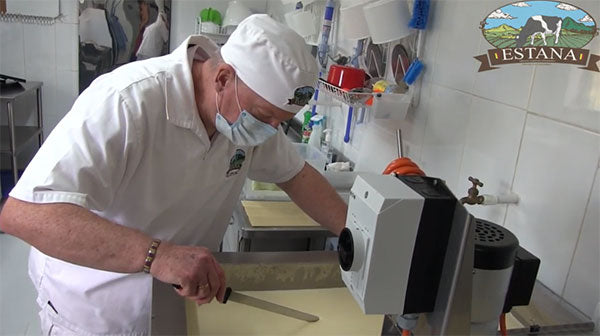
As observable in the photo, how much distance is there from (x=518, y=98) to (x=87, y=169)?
0.96m

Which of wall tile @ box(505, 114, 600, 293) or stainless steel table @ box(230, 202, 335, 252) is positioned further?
stainless steel table @ box(230, 202, 335, 252)

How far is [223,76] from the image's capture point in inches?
42.1

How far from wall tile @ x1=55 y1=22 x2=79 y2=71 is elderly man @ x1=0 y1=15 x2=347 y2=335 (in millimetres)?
2719

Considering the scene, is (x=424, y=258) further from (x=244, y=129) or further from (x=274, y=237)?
(x=274, y=237)

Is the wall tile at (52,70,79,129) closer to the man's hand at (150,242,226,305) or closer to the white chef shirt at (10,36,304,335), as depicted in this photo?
the white chef shirt at (10,36,304,335)

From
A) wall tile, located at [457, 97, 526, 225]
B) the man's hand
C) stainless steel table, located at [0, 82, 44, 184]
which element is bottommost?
stainless steel table, located at [0, 82, 44, 184]

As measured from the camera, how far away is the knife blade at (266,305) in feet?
3.13

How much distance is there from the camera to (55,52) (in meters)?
3.56

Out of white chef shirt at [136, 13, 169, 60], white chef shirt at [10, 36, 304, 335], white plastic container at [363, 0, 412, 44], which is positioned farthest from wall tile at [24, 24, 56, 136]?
white plastic container at [363, 0, 412, 44]

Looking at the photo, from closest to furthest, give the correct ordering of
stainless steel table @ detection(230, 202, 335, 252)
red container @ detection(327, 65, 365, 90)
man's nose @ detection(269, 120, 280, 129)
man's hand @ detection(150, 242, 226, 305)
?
man's hand @ detection(150, 242, 226, 305), man's nose @ detection(269, 120, 280, 129), stainless steel table @ detection(230, 202, 335, 252), red container @ detection(327, 65, 365, 90)

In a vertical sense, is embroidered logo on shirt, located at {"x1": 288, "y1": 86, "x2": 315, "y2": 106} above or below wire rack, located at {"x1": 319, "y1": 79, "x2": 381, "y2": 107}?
above

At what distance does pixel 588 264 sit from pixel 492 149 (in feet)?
1.20

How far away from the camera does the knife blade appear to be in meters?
0.95

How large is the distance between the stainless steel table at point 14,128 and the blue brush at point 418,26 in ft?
8.41
